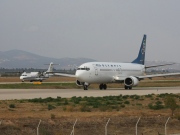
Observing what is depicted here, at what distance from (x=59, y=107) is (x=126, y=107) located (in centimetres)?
561

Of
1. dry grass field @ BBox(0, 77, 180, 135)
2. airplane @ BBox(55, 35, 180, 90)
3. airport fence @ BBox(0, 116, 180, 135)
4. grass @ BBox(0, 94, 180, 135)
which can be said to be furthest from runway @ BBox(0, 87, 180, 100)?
airport fence @ BBox(0, 116, 180, 135)

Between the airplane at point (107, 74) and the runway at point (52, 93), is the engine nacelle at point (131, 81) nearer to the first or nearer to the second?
the airplane at point (107, 74)

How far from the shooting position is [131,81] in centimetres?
7181

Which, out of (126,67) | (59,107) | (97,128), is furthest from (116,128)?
(126,67)

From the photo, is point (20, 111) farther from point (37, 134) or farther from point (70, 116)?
point (37, 134)

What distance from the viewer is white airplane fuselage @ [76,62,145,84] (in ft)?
220

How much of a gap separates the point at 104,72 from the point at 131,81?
15.2 feet

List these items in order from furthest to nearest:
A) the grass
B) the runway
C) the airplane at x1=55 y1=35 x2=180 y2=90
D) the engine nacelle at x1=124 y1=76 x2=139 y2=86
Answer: the engine nacelle at x1=124 y1=76 x2=139 y2=86 → the airplane at x1=55 y1=35 x2=180 y2=90 → the runway → the grass

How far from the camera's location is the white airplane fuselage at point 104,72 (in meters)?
66.9

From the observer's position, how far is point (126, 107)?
3856 centimetres

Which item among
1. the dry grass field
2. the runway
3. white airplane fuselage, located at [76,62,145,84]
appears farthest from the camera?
white airplane fuselage, located at [76,62,145,84]

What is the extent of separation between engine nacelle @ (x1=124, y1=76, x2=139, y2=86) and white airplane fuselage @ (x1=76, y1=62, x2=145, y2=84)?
5.07ft

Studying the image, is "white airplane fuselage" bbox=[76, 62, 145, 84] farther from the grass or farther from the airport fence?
the airport fence

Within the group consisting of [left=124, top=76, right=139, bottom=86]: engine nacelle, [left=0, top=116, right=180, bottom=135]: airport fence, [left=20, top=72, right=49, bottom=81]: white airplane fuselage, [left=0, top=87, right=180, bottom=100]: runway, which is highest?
[left=20, top=72, right=49, bottom=81]: white airplane fuselage
